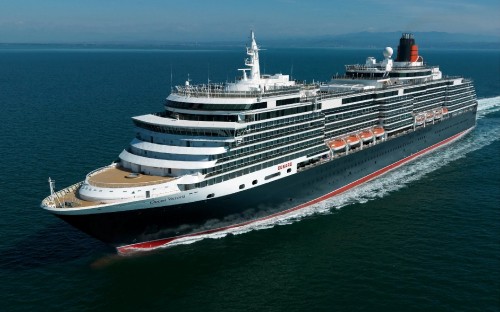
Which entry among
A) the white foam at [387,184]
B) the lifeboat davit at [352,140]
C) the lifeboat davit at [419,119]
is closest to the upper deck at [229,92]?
the lifeboat davit at [352,140]

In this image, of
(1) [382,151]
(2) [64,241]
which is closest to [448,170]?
(1) [382,151]

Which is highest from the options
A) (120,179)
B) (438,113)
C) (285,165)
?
(438,113)

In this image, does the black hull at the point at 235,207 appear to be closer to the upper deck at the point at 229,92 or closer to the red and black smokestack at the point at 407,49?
the upper deck at the point at 229,92

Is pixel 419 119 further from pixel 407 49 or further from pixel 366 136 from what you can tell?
pixel 366 136

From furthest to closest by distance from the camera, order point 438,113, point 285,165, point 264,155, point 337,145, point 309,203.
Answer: point 438,113 → point 337,145 → point 309,203 → point 285,165 → point 264,155

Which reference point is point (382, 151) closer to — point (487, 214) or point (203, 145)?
point (487, 214)

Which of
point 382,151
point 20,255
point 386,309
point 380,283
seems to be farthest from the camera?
point 382,151

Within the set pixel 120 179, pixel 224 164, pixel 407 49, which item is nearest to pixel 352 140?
pixel 224 164

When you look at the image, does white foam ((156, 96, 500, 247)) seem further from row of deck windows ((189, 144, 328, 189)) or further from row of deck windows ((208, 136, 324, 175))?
row of deck windows ((208, 136, 324, 175))
